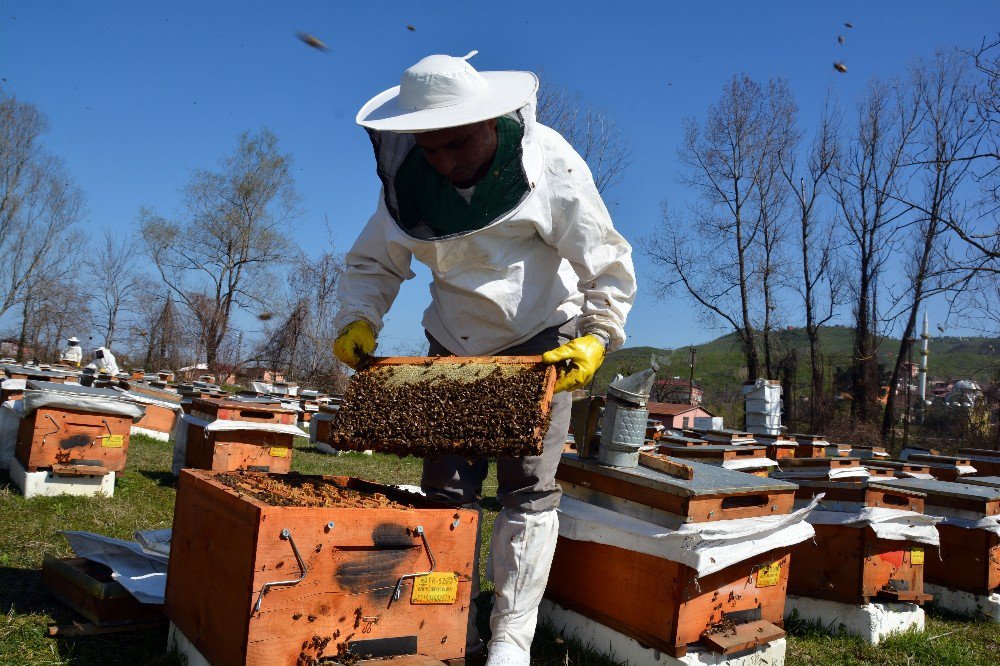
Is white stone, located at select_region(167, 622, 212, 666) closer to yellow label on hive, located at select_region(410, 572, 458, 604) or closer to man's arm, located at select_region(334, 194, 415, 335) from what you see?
yellow label on hive, located at select_region(410, 572, 458, 604)

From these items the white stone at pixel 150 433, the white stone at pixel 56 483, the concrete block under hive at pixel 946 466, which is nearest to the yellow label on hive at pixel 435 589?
the white stone at pixel 56 483

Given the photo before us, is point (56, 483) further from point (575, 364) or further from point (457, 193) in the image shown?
point (575, 364)

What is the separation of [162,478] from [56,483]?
4.77ft

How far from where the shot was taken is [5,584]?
9.73 feet

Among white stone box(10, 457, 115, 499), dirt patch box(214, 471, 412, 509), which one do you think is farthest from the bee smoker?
white stone box(10, 457, 115, 499)

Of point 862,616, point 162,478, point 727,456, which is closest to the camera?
point 862,616

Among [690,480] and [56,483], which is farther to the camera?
[56,483]

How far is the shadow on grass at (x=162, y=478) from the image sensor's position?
19.9 ft

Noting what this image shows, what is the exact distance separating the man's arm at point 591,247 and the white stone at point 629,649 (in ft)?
3.93

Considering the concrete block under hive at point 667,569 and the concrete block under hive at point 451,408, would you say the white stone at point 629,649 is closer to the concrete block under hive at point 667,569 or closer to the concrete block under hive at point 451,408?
the concrete block under hive at point 667,569

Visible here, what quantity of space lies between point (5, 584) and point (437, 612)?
2.01 metres

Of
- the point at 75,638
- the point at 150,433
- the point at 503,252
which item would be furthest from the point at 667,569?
Answer: the point at 150,433

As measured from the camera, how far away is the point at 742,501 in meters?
2.97

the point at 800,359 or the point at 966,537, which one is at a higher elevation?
the point at 800,359
